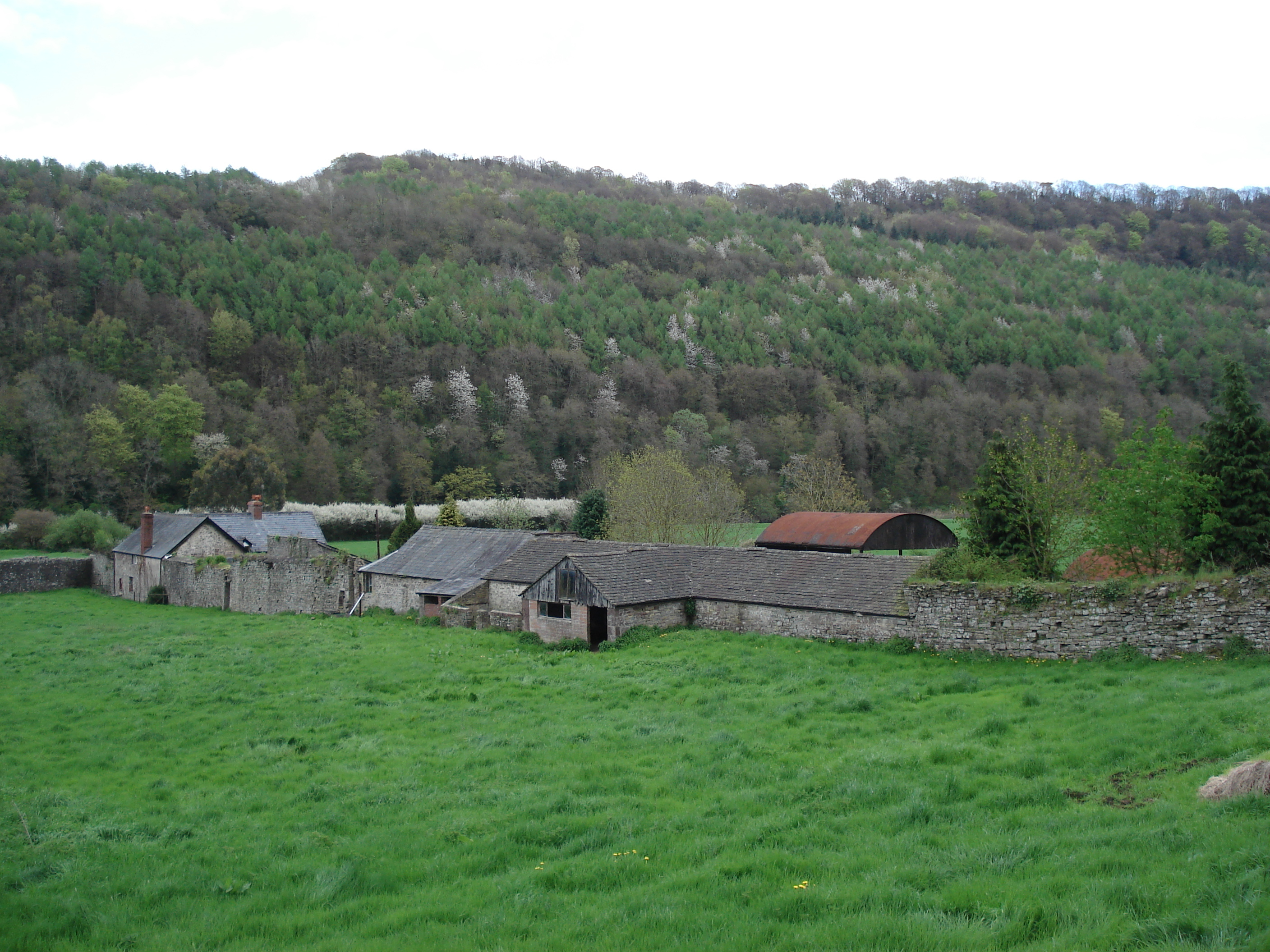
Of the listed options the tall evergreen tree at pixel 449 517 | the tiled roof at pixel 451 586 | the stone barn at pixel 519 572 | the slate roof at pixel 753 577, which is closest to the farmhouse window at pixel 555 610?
the slate roof at pixel 753 577

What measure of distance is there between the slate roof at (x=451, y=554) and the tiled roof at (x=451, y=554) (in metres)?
0.02

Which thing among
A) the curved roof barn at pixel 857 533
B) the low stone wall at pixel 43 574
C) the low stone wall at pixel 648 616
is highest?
the curved roof barn at pixel 857 533

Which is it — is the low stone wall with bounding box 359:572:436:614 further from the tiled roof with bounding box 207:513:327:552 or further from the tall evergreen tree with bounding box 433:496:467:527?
the tall evergreen tree with bounding box 433:496:467:527

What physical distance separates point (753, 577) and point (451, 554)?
49.2 ft

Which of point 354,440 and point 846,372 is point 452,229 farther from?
point 846,372

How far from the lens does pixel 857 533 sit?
108ft

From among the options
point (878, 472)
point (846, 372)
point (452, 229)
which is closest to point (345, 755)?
point (878, 472)

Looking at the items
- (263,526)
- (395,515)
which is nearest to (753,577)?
(263,526)

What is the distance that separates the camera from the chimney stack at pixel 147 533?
41594mm

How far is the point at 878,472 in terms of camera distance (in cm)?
7719

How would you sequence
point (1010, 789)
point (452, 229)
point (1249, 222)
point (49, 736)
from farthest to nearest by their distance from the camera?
point (1249, 222) < point (452, 229) < point (49, 736) < point (1010, 789)

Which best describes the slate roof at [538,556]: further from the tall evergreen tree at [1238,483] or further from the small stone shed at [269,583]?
the tall evergreen tree at [1238,483]

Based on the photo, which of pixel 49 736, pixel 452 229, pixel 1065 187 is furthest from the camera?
pixel 1065 187

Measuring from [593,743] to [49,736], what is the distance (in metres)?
9.57
